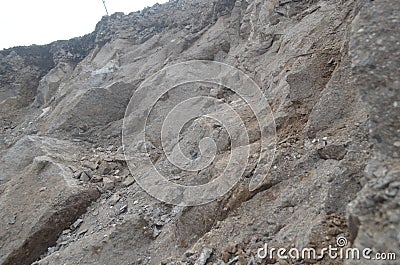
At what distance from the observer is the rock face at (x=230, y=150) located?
139 inches

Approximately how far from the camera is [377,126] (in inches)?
129

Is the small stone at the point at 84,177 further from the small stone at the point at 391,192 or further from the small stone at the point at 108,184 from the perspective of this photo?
the small stone at the point at 391,192

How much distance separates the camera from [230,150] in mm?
6801

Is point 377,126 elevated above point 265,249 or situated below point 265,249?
above

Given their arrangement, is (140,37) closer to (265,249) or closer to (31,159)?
(31,159)

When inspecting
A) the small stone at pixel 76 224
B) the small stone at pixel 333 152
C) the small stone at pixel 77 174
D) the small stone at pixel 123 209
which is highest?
the small stone at pixel 333 152

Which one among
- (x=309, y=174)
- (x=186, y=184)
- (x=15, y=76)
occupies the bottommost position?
(x=186, y=184)

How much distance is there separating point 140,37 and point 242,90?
8.68 meters

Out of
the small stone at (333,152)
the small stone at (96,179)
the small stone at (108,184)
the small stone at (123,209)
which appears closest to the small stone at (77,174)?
the small stone at (96,179)

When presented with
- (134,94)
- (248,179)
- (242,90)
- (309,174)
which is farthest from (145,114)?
(309,174)

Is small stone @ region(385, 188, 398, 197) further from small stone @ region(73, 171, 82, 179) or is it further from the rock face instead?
small stone @ region(73, 171, 82, 179)

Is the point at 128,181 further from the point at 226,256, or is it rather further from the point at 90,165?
the point at 226,256

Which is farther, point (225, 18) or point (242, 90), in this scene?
point (225, 18)

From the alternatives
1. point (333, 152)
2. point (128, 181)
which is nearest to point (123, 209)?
point (128, 181)
